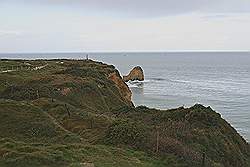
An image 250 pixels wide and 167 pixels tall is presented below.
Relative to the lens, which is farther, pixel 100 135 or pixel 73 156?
pixel 100 135

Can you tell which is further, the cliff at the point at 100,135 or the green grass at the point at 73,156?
the cliff at the point at 100,135

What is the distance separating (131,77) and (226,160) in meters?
109

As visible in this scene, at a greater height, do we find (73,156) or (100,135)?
(73,156)

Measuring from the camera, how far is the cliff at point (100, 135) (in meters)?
20.5

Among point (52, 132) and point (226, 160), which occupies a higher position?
point (52, 132)

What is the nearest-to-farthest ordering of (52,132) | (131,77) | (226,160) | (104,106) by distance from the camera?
(52,132)
(226,160)
(104,106)
(131,77)

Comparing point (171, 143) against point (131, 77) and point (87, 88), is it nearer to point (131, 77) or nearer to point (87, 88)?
point (87, 88)

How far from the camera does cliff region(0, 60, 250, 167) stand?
20.5 metres

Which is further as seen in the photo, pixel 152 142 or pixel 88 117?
pixel 88 117

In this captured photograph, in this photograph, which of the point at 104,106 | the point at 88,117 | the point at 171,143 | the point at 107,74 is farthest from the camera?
the point at 107,74

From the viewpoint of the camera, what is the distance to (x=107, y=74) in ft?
220

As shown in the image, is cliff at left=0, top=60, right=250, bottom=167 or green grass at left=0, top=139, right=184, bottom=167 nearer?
green grass at left=0, top=139, right=184, bottom=167

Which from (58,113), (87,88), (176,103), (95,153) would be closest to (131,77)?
(176,103)

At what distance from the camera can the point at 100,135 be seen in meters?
26.3
